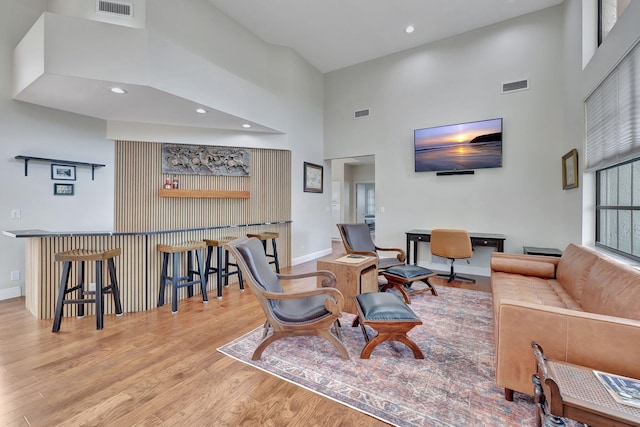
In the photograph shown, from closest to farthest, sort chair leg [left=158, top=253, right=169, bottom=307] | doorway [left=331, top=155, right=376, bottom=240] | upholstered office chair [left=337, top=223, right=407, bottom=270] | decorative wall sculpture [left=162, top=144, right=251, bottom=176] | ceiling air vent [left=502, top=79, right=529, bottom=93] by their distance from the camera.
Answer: chair leg [left=158, top=253, right=169, bottom=307] → upholstered office chair [left=337, top=223, right=407, bottom=270] → ceiling air vent [left=502, top=79, right=529, bottom=93] → decorative wall sculpture [left=162, top=144, right=251, bottom=176] → doorway [left=331, top=155, right=376, bottom=240]

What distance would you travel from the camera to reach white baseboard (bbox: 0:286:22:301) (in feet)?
11.7

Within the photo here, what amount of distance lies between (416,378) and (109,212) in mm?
4984

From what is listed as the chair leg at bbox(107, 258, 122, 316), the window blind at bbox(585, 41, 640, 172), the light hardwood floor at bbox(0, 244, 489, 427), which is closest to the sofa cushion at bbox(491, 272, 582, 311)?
the window blind at bbox(585, 41, 640, 172)

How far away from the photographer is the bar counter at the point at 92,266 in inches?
115

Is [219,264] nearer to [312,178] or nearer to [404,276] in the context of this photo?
[404,276]

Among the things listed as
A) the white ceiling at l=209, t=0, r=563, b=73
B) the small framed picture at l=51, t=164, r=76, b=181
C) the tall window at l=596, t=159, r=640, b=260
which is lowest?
the tall window at l=596, t=159, r=640, b=260

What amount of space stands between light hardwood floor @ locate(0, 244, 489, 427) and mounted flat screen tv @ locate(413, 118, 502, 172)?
13.9 feet

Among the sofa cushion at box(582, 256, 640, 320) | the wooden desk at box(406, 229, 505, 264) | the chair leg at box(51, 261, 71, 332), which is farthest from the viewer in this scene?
the wooden desk at box(406, 229, 505, 264)

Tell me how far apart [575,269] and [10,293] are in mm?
6510

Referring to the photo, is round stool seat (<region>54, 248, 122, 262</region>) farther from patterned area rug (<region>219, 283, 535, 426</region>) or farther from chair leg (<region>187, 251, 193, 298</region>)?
patterned area rug (<region>219, 283, 535, 426</region>)

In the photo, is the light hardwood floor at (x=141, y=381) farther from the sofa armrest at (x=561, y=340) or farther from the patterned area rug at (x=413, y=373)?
the sofa armrest at (x=561, y=340)

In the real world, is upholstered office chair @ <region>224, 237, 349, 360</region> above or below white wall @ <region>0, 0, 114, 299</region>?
below

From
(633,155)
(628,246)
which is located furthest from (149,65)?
(628,246)

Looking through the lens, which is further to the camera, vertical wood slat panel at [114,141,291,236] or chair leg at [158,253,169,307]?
vertical wood slat panel at [114,141,291,236]
